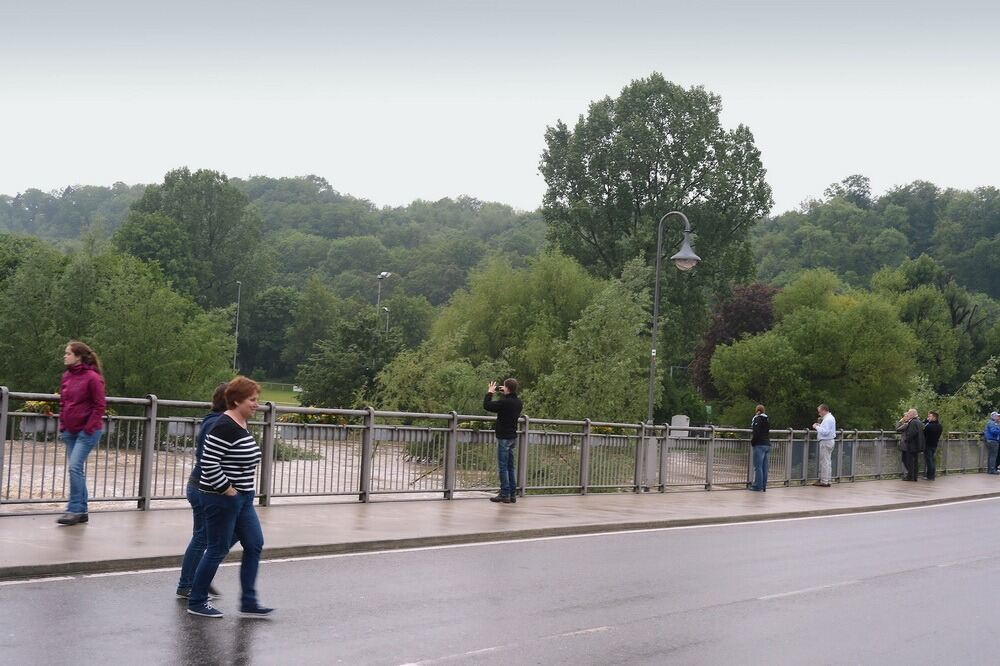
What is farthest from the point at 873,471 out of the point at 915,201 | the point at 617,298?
the point at 915,201

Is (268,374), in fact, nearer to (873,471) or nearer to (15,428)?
(873,471)

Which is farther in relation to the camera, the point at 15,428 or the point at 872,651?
the point at 15,428

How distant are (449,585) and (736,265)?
177 ft

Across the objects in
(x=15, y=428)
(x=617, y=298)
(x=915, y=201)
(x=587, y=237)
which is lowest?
(x=15, y=428)

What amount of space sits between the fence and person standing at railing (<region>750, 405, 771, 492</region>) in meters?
0.65

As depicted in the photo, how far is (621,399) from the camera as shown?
42.0 metres

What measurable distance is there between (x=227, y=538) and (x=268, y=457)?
740 centimetres

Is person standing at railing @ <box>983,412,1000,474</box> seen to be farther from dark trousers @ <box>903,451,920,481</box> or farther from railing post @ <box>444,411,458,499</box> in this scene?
railing post @ <box>444,411,458,499</box>

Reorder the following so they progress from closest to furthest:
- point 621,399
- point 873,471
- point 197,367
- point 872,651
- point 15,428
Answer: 1. point 872,651
2. point 15,428
3. point 873,471
4. point 621,399
5. point 197,367

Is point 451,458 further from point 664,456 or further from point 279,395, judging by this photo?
point 279,395

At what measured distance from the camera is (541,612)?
10094mm

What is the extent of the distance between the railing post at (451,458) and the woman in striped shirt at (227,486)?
10443mm

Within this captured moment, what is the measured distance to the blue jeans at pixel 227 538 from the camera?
8.88 meters

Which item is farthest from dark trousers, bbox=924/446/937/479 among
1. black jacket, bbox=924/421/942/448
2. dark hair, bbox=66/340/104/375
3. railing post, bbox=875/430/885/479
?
dark hair, bbox=66/340/104/375
